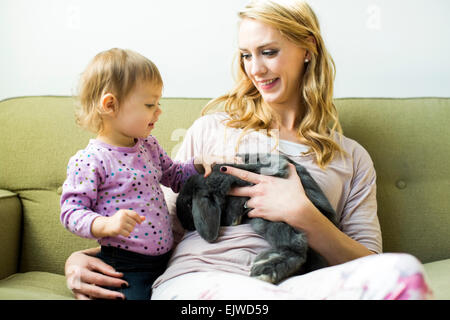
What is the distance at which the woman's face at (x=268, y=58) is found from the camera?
3.86ft

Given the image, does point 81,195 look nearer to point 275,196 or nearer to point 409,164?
point 275,196

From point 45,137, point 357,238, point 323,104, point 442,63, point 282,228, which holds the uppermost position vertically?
point 442,63

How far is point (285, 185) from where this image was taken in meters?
1.06

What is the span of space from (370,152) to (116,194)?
0.89m

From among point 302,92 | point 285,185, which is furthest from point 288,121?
A: point 285,185

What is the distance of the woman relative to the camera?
79 cm

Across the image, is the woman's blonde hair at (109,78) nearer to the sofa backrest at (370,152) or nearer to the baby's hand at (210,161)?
the baby's hand at (210,161)

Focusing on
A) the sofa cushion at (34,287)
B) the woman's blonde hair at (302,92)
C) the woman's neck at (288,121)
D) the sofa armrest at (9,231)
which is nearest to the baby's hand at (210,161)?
the woman's blonde hair at (302,92)

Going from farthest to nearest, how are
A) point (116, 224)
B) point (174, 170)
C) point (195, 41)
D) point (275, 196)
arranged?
1. point (195, 41)
2. point (174, 170)
3. point (275, 196)
4. point (116, 224)

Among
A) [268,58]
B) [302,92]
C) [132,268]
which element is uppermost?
[268,58]
